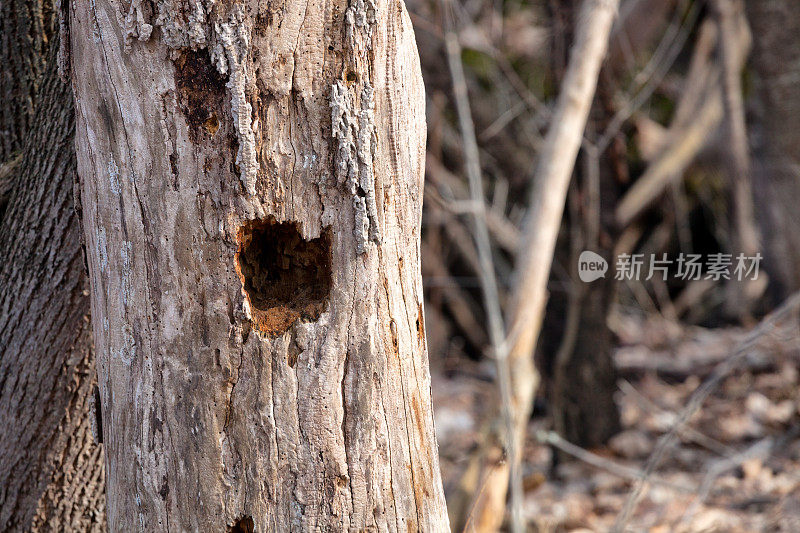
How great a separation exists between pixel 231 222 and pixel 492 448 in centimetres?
215

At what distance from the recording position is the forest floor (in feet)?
11.7

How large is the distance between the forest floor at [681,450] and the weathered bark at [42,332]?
1899 mm

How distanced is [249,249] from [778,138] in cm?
506

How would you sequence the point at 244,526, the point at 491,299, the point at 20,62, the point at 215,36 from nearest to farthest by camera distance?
the point at 215,36
the point at 244,526
the point at 20,62
the point at 491,299

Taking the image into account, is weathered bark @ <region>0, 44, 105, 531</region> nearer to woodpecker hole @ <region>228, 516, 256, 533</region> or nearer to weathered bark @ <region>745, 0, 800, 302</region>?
woodpecker hole @ <region>228, 516, 256, 533</region>

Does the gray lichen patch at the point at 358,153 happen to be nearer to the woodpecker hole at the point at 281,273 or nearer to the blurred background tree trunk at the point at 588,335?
the woodpecker hole at the point at 281,273

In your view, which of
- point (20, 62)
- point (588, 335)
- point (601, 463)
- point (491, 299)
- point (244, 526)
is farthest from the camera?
point (588, 335)

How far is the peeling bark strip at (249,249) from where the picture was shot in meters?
1.49

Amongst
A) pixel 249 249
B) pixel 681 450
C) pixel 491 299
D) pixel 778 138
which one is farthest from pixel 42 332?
pixel 778 138

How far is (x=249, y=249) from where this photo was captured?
1620 mm

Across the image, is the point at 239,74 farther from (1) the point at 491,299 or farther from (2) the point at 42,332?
(1) the point at 491,299

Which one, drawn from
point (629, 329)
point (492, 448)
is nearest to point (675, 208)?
point (629, 329)

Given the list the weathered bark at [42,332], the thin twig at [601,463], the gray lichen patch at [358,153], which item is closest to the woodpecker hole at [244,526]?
→ the gray lichen patch at [358,153]

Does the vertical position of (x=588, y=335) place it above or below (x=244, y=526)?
above
